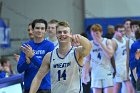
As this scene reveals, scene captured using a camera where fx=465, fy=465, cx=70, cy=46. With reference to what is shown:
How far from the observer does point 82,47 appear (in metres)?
5.71

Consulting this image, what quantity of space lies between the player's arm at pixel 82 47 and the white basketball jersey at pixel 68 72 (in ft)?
0.22

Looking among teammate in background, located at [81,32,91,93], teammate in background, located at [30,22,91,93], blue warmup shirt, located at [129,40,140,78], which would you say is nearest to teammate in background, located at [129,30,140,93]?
blue warmup shirt, located at [129,40,140,78]

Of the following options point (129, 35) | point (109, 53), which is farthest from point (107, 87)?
point (129, 35)

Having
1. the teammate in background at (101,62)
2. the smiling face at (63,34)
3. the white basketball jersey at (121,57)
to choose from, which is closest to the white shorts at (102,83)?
the teammate in background at (101,62)

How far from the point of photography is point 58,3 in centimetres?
2047

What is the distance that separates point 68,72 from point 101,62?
15.1 ft

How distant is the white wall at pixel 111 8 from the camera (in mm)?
20297

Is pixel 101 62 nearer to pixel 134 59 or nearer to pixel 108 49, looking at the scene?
pixel 108 49

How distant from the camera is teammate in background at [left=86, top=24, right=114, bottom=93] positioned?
404 inches

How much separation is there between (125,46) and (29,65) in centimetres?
446

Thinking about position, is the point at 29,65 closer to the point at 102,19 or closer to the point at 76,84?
the point at 76,84

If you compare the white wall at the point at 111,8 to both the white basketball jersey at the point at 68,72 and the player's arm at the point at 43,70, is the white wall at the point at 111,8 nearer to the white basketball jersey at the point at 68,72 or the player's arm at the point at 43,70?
the player's arm at the point at 43,70

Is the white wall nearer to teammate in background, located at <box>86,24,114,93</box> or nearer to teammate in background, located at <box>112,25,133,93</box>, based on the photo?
teammate in background, located at <box>112,25,133,93</box>

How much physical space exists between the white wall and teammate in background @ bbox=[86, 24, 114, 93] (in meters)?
9.92
